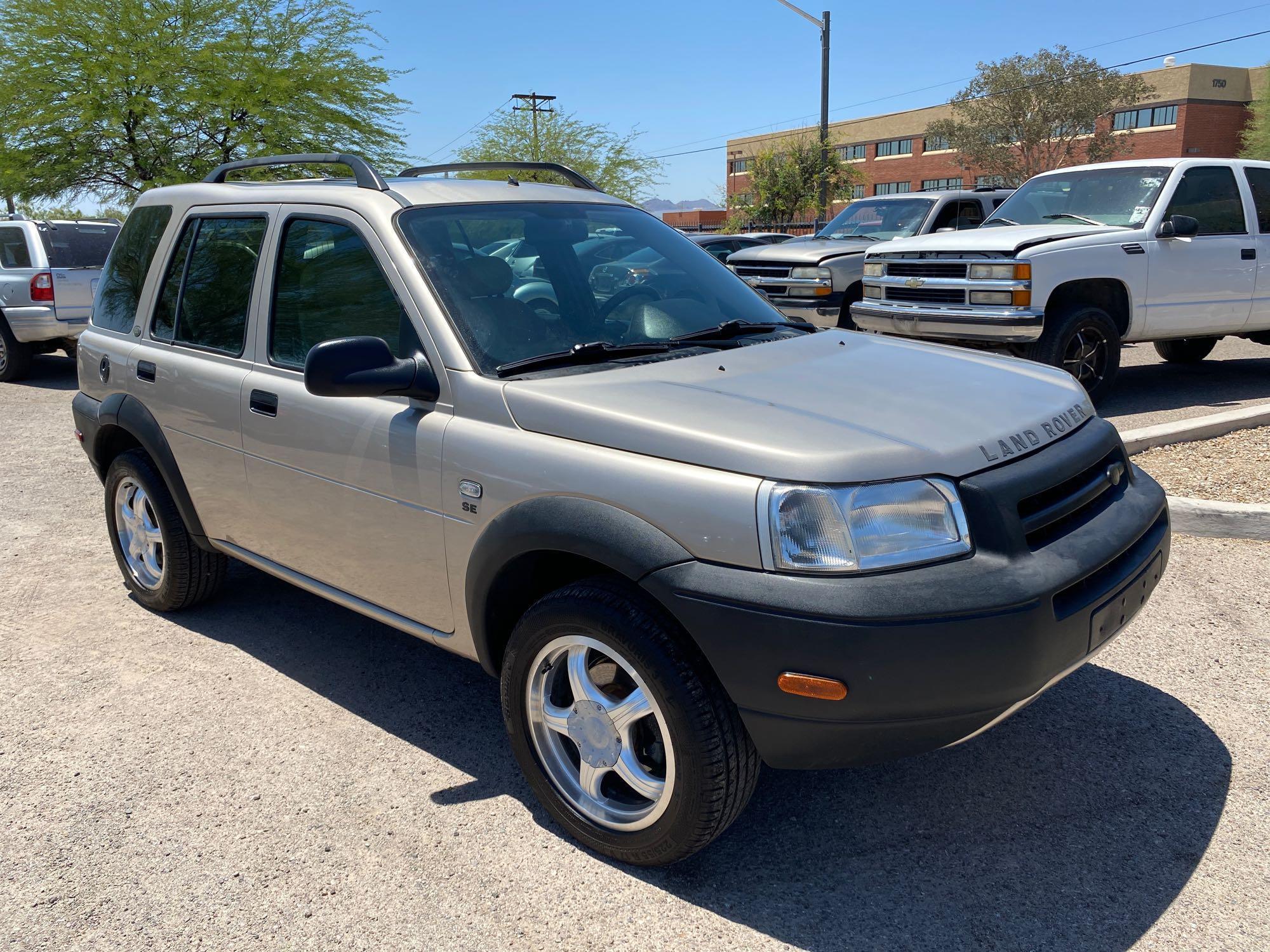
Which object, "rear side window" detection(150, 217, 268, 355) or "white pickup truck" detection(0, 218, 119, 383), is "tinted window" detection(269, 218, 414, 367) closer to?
"rear side window" detection(150, 217, 268, 355)

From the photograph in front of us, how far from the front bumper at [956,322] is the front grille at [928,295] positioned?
0.24 feet

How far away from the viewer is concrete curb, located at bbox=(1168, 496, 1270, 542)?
521 centimetres

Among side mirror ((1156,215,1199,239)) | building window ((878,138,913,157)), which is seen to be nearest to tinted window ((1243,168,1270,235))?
side mirror ((1156,215,1199,239))

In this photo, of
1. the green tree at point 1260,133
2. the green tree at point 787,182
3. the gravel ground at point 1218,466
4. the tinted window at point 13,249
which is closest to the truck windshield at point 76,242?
the tinted window at point 13,249

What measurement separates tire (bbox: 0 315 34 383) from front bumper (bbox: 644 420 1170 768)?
12.8 metres

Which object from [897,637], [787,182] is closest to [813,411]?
[897,637]

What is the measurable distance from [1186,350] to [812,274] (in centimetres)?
404

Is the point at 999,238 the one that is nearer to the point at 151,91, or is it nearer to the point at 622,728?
A: the point at 622,728

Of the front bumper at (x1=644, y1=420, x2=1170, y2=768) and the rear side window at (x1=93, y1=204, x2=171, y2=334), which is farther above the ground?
the rear side window at (x1=93, y1=204, x2=171, y2=334)

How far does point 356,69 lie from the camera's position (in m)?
21.8

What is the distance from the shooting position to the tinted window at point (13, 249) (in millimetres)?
12617

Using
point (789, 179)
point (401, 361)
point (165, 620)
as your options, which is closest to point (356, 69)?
point (165, 620)

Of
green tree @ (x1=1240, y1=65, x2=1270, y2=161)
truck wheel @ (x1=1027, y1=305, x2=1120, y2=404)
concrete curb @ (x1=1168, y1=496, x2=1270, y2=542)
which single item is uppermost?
green tree @ (x1=1240, y1=65, x2=1270, y2=161)

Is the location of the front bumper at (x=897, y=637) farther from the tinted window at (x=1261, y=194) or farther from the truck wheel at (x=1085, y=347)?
the tinted window at (x=1261, y=194)
